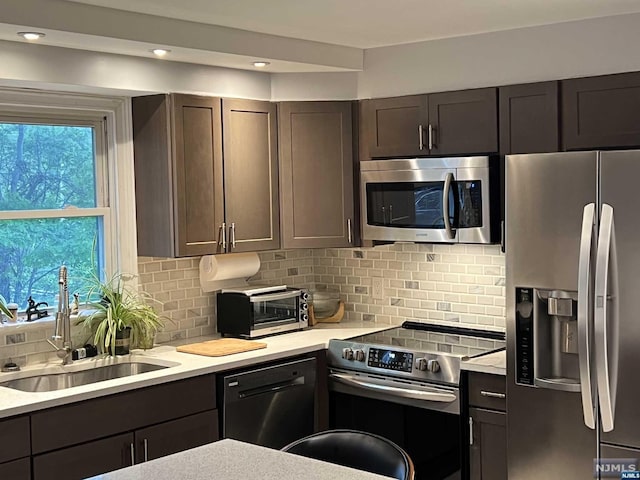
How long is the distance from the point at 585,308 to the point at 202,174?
194cm

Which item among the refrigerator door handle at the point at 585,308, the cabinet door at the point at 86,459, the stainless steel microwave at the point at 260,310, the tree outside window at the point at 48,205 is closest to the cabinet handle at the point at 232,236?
the stainless steel microwave at the point at 260,310

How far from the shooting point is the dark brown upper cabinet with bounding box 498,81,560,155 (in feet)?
13.1

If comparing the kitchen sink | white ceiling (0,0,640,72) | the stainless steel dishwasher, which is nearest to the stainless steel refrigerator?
white ceiling (0,0,640,72)

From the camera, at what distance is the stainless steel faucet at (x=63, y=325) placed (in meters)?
3.93

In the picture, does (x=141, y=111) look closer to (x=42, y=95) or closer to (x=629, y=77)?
(x=42, y=95)

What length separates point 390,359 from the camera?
422 cm

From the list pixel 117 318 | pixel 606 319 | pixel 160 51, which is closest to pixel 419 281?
pixel 606 319

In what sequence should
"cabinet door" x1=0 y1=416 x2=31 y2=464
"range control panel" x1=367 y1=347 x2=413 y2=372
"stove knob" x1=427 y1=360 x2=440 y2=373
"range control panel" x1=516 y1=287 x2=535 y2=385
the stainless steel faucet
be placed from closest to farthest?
"cabinet door" x1=0 y1=416 x2=31 y2=464 < "range control panel" x1=516 y1=287 x2=535 y2=385 < the stainless steel faucet < "stove knob" x1=427 y1=360 x2=440 y2=373 < "range control panel" x1=367 y1=347 x2=413 y2=372

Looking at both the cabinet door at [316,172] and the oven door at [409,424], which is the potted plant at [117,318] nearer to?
the cabinet door at [316,172]

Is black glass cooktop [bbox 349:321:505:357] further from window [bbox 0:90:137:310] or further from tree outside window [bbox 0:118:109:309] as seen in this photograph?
tree outside window [bbox 0:118:109:309]

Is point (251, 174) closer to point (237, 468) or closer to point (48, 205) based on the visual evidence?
point (48, 205)

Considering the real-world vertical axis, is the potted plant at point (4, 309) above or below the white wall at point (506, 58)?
below

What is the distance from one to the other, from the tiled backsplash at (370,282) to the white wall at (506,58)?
92cm

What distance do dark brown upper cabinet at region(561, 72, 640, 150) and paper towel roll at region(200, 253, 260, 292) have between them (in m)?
1.80
